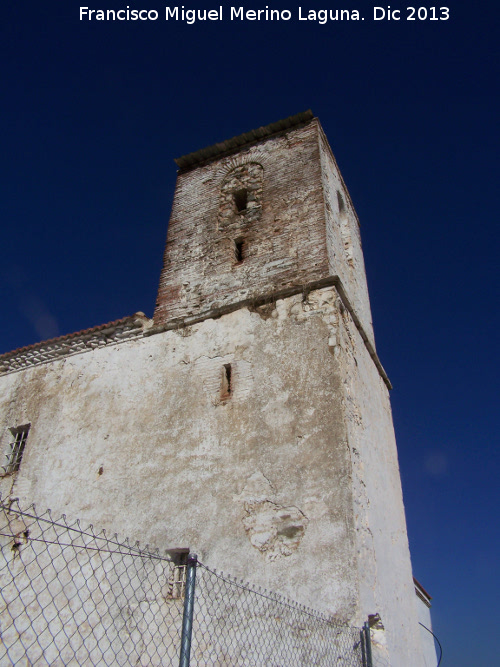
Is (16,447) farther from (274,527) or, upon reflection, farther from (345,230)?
(345,230)

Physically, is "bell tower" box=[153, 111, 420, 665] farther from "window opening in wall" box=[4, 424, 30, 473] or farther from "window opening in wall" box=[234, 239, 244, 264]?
"window opening in wall" box=[4, 424, 30, 473]

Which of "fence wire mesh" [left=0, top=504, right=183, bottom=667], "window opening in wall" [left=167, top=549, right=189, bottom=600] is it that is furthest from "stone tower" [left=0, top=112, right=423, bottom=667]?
"fence wire mesh" [left=0, top=504, right=183, bottom=667]

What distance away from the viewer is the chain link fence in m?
5.00

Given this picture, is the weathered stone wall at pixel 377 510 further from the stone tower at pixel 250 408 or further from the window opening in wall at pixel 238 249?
the window opening in wall at pixel 238 249

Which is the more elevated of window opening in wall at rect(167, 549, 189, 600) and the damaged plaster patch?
the damaged plaster patch

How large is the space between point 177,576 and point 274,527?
1.40 m

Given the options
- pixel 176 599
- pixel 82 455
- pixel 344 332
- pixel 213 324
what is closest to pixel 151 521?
pixel 176 599

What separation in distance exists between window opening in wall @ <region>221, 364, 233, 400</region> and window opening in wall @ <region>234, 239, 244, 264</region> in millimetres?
2210

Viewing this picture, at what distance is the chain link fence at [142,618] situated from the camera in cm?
500

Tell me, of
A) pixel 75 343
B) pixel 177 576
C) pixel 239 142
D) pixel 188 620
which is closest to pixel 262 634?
pixel 177 576

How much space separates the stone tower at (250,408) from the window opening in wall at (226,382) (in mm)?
24

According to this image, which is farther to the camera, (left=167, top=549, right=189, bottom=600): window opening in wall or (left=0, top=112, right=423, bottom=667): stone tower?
(left=167, top=549, right=189, bottom=600): window opening in wall

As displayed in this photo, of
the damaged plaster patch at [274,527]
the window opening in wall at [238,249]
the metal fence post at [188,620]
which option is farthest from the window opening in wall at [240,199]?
the metal fence post at [188,620]

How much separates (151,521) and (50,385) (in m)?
3.59
